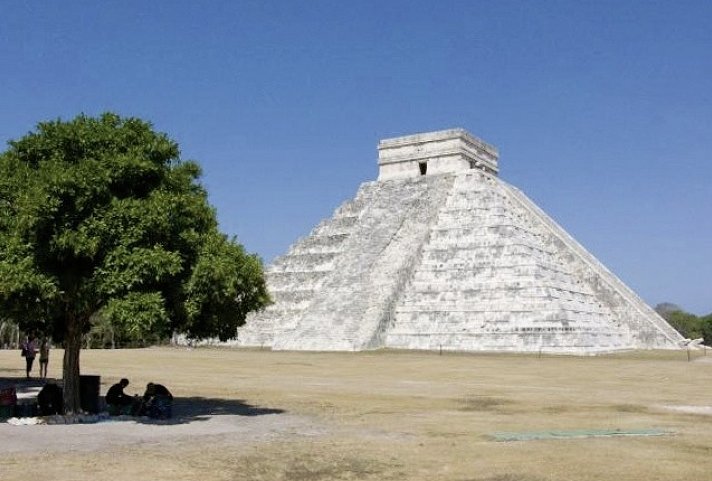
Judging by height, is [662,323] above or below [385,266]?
below

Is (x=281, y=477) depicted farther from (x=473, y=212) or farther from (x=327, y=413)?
(x=473, y=212)

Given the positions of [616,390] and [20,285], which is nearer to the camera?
[20,285]

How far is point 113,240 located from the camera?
13.8 m

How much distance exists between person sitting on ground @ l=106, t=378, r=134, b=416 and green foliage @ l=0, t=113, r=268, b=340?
1448 mm

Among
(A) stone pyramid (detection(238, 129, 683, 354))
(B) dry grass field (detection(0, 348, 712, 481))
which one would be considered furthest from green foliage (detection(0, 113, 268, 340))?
(A) stone pyramid (detection(238, 129, 683, 354))

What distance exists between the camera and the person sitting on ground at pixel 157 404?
14766 millimetres

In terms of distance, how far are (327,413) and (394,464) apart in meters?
5.47

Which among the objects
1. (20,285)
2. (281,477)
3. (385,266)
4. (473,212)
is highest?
(473,212)

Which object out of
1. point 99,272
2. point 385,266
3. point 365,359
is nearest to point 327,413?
point 99,272

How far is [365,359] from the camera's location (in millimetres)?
33719

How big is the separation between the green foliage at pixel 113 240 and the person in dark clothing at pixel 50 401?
4.44 feet

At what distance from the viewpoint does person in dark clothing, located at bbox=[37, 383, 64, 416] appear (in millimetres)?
14789

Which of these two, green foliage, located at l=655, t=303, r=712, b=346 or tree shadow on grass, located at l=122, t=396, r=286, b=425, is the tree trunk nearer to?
tree shadow on grass, located at l=122, t=396, r=286, b=425

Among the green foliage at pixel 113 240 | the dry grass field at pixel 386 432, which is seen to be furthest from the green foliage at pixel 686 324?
the green foliage at pixel 113 240
